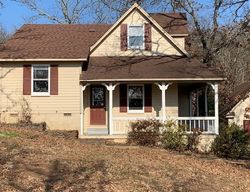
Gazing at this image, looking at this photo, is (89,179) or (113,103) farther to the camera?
(113,103)

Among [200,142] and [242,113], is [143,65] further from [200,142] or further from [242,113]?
[242,113]

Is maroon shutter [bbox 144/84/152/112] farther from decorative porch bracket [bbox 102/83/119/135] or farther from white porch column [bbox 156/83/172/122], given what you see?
decorative porch bracket [bbox 102/83/119/135]

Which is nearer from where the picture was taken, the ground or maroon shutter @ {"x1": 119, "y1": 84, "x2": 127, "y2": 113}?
the ground

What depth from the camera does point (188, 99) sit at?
27875 millimetres

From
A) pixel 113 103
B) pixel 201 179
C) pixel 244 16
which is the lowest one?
pixel 201 179

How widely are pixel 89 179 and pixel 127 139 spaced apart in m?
11.4

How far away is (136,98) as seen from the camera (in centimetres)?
2639

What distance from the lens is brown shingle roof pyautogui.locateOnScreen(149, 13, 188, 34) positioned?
29.4m

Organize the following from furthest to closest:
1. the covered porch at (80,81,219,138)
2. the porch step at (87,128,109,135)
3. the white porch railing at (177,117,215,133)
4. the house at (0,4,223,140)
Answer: the covered porch at (80,81,219,138) → the porch step at (87,128,109,135) → the house at (0,4,223,140) → the white porch railing at (177,117,215,133)

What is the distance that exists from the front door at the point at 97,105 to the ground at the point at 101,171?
Result: 920 cm

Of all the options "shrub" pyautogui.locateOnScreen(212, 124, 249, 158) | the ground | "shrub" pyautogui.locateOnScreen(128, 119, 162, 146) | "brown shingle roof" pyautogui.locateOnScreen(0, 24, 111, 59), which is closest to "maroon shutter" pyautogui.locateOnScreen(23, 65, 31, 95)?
"brown shingle roof" pyautogui.locateOnScreen(0, 24, 111, 59)

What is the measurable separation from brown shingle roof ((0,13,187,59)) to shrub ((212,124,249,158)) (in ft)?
27.0

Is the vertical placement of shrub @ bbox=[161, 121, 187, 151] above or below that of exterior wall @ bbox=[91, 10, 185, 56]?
below

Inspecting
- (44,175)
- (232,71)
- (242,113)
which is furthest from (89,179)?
(232,71)
